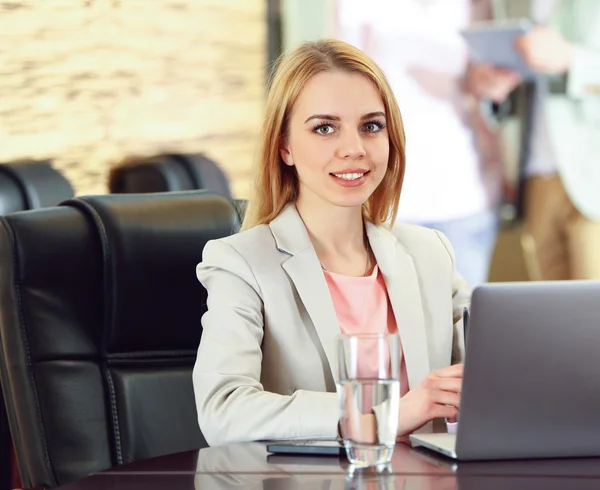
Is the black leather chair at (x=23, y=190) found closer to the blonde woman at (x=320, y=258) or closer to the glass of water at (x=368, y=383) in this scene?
the blonde woman at (x=320, y=258)

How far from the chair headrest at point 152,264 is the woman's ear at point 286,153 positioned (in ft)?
A: 0.51

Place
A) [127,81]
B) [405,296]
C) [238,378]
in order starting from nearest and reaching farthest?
[238,378] < [405,296] < [127,81]

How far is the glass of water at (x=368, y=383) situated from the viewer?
3.53 ft

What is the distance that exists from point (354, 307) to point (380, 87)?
1.29 feet

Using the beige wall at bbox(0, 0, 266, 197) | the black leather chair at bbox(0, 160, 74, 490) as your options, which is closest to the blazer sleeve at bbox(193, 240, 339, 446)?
the black leather chair at bbox(0, 160, 74, 490)

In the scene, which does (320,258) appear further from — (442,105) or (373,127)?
(442,105)

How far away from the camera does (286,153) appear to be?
1.82 meters

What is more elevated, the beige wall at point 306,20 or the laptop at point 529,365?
the beige wall at point 306,20

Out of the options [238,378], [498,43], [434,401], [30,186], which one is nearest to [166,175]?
[30,186]

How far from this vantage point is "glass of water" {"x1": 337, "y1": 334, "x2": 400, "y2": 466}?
108cm

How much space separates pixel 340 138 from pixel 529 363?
728 millimetres

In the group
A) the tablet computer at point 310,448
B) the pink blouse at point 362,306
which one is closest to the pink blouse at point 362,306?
the pink blouse at point 362,306

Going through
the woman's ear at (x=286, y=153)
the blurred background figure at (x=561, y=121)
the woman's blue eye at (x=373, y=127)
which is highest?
the woman's blue eye at (x=373, y=127)

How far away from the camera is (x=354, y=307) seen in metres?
1.73
